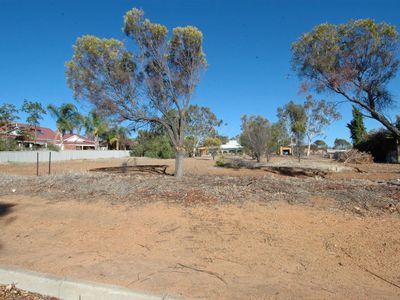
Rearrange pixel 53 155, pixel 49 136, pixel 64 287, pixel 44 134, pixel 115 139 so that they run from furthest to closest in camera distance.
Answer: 1. pixel 115 139
2. pixel 49 136
3. pixel 44 134
4. pixel 53 155
5. pixel 64 287

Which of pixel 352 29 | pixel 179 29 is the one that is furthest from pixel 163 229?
pixel 352 29

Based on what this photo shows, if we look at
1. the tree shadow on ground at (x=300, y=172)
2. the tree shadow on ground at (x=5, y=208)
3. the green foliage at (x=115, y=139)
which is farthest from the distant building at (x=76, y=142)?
the tree shadow on ground at (x=5, y=208)

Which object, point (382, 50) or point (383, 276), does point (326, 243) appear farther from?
point (382, 50)

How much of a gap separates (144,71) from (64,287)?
11587 millimetres

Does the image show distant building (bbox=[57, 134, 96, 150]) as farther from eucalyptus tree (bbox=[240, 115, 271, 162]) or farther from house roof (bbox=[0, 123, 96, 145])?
eucalyptus tree (bbox=[240, 115, 271, 162])

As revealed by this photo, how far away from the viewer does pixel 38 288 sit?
4.25 metres

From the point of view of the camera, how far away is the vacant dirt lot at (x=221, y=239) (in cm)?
416

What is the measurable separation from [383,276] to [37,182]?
34.6 feet

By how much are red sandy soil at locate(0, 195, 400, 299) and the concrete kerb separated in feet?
0.80

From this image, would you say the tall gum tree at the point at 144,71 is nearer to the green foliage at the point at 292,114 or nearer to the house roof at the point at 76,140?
the green foliage at the point at 292,114

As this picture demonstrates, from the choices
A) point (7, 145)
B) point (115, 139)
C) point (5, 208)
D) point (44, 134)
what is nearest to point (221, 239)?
point (5, 208)

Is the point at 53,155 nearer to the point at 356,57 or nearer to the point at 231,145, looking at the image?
the point at 356,57

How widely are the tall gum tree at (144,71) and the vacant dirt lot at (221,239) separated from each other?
5.78 meters

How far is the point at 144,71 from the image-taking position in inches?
577
